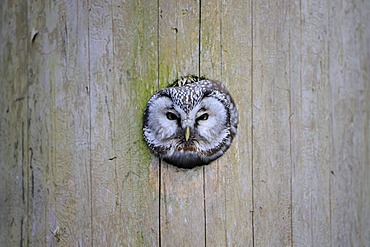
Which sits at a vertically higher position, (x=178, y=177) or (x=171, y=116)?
(x=171, y=116)

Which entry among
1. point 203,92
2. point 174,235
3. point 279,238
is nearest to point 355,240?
point 279,238

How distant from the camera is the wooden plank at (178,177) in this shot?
186cm

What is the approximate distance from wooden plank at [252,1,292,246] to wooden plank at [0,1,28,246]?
778 millimetres

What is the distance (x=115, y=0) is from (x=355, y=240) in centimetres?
120

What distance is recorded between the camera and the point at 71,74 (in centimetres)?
188

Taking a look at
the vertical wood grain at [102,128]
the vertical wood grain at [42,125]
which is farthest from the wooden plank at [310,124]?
the vertical wood grain at [42,125]

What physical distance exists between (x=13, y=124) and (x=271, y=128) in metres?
0.88

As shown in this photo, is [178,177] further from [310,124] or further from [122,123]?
[310,124]

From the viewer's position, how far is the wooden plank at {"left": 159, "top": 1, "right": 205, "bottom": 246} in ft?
6.09

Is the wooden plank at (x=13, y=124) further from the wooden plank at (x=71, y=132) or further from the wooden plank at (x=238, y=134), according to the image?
the wooden plank at (x=238, y=134)

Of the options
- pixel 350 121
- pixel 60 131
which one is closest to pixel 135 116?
pixel 60 131

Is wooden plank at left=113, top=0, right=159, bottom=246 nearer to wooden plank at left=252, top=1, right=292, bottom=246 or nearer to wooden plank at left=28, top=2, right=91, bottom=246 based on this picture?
wooden plank at left=28, top=2, right=91, bottom=246

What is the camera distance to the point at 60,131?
188 centimetres

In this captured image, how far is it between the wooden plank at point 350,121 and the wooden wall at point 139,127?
0.37 ft
